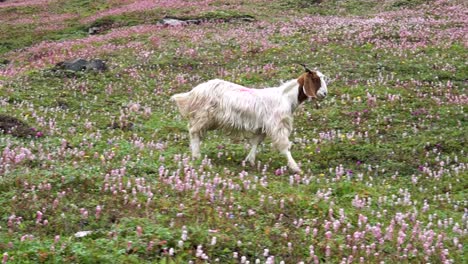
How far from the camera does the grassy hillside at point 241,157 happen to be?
6535 mm

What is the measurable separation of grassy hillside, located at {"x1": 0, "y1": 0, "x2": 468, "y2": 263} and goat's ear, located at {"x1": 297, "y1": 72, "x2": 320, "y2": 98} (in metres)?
1.54

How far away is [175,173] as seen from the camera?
30.4 ft

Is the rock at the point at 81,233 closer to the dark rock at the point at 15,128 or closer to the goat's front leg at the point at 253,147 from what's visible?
the goat's front leg at the point at 253,147

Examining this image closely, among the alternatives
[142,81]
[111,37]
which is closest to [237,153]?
[142,81]

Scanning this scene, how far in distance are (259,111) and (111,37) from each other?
21238 millimetres

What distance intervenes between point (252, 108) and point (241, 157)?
1150mm

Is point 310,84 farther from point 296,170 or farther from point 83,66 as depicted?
point 83,66

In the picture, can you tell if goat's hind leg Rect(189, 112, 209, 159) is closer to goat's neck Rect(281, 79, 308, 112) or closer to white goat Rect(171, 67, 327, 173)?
white goat Rect(171, 67, 327, 173)

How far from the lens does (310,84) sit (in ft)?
35.9

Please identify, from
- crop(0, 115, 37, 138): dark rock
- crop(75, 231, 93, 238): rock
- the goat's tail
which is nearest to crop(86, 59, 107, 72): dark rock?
crop(0, 115, 37, 138): dark rock

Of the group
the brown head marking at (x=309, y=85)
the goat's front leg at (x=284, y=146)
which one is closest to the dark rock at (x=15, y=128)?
the goat's front leg at (x=284, y=146)

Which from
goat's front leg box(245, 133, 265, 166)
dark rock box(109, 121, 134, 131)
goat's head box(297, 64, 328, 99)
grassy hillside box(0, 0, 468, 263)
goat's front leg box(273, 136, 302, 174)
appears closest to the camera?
grassy hillside box(0, 0, 468, 263)

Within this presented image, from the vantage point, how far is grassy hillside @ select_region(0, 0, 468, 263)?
654 centimetres

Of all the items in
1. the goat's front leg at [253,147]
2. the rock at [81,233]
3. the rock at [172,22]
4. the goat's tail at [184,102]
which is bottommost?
the goat's front leg at [253,147]
